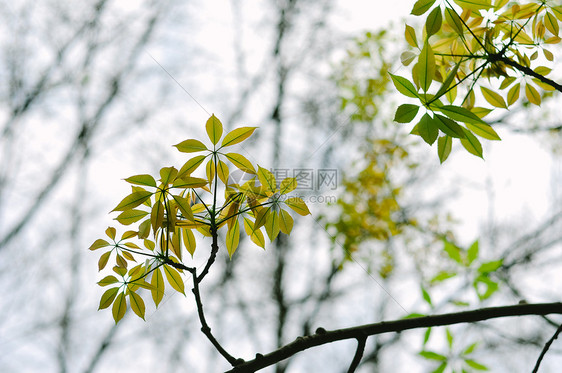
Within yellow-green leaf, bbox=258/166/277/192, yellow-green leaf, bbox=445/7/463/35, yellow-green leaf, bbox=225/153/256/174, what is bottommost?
yellow-green leaf, bbox=258/166/277/192

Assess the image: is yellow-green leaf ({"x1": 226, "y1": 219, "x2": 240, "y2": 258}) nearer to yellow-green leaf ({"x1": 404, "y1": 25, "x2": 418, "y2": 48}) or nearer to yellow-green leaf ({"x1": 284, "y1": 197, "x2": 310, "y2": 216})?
yellow-green leaf ({"x1": 284, "y1": 197, "x2": 310, "y2": 216})

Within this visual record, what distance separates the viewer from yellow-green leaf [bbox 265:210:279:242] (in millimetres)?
668

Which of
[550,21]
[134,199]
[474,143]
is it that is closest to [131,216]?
[134,199]

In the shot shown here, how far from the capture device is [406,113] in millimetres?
563

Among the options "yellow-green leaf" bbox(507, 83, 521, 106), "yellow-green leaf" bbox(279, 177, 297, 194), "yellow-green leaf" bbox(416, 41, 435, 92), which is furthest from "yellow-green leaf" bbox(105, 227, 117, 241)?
"yellow-green leaf" bbox(507, 83, 521, 106)

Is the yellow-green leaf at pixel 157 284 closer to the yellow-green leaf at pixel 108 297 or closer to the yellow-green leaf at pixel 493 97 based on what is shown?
the yellow-green leaf at pixel 108 297

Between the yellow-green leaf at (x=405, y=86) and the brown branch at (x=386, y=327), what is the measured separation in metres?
0.37

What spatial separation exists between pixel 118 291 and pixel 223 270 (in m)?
3.30

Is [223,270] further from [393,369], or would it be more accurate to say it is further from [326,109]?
[393,369]

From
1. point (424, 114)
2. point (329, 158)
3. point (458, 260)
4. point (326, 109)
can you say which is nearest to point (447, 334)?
point (458, 260)

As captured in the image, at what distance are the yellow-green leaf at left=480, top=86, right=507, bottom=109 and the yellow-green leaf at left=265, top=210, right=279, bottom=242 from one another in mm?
486

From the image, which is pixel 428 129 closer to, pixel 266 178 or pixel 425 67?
pixel 425 67

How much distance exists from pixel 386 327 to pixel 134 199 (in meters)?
0.45

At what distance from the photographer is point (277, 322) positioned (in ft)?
12.3
